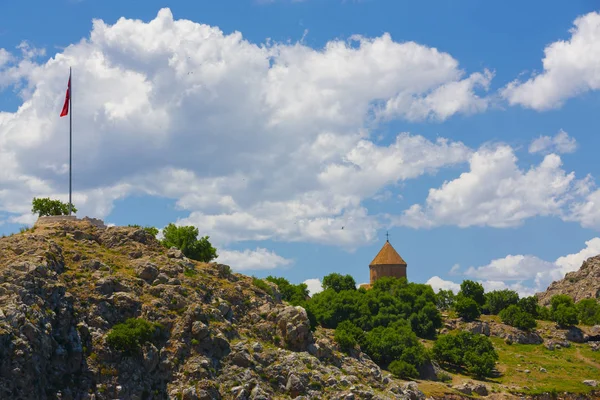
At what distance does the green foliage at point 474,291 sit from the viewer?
6560 inches

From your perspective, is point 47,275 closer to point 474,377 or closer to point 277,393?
point 277,393

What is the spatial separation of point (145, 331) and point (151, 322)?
9.74 feet

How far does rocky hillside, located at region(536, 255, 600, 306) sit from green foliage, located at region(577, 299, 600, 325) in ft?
59.4

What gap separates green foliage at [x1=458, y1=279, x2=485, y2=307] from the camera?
167 metres

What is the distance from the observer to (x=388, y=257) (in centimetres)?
17688

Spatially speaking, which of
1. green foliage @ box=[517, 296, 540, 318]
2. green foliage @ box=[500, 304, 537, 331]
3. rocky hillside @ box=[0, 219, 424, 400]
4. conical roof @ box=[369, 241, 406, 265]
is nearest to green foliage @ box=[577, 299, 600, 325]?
green foliage @ box=[517, 296, 540, 318]

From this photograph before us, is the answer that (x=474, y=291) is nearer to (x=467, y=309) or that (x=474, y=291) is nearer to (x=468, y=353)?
(x=467, y=309)

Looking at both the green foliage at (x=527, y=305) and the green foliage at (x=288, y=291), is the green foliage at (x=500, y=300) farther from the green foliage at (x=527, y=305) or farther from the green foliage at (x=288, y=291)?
the green foliage at (x=288, y=291)

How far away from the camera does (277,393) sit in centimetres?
7744

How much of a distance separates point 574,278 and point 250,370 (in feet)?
467

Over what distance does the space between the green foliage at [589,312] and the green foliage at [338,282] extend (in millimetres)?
48896

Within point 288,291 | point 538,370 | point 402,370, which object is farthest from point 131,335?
point 538,370

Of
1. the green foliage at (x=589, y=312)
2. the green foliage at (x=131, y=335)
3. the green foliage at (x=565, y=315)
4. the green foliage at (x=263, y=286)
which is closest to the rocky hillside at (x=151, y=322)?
the green foliage at (x=131, y=335)

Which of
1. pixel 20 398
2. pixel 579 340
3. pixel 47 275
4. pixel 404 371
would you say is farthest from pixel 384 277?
pixel 20 398
